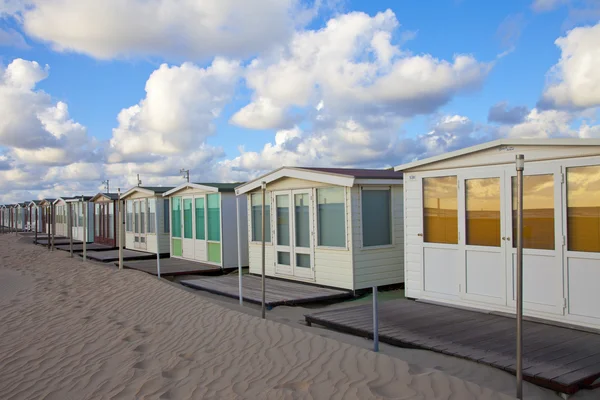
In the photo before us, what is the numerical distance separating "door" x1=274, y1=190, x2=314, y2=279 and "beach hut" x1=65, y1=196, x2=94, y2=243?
15.6 meters

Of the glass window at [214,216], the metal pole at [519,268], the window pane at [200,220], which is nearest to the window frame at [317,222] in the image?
the glass window at [214,216]

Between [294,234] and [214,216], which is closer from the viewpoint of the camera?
[294,234]

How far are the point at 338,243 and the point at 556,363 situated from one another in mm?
5420

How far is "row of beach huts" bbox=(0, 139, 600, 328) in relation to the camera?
625cm

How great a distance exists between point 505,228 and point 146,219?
48.0 ft

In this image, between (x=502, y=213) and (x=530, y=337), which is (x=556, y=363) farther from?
(x=502, y=213)

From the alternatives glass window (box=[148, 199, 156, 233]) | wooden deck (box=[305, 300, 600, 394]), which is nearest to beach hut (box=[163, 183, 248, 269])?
glass window (box=[148, 199, 156, 233])

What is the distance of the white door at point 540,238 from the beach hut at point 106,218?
1789 centimetres

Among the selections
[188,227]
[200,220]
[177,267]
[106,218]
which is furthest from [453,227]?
[106,218]

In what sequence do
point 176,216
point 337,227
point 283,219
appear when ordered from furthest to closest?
point 176,216, point 283,219, point 337,227

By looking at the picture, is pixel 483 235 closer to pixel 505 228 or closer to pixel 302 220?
pixel 505 228

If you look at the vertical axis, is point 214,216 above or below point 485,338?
above

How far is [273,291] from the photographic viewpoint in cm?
988

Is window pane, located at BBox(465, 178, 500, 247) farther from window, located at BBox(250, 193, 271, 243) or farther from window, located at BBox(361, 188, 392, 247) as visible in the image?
window, located at BBox(250, 193, 271, 243)
